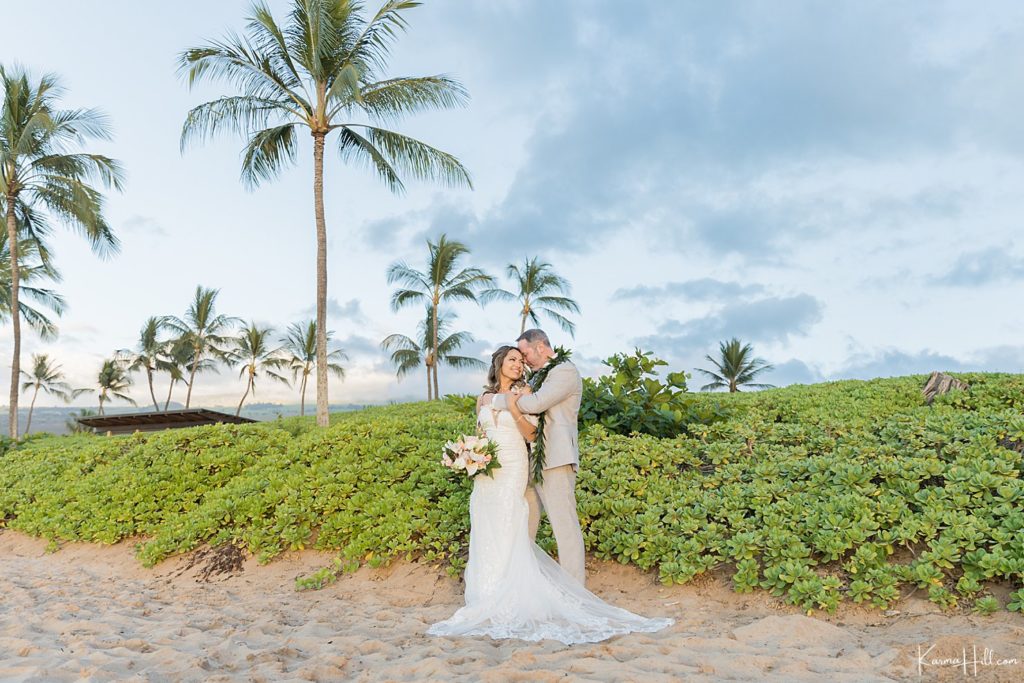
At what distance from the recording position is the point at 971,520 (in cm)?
465

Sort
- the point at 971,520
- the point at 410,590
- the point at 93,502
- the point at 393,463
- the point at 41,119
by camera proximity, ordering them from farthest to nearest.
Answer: the point at 41,119 → the point at 93,502 → the point at 393,463 → the point at 410,590 → the point at 971,520

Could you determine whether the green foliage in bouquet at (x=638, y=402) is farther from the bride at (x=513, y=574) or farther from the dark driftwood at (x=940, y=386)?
the dark driftwood at (x=940, y=386)

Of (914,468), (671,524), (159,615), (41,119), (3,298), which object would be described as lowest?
(159,615)

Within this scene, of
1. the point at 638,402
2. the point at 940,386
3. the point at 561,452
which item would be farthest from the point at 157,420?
the point at 940,386

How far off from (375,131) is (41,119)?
376 inches

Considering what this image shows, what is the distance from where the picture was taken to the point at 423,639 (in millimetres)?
4359

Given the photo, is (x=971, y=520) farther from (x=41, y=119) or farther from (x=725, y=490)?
(x=41, y=119)

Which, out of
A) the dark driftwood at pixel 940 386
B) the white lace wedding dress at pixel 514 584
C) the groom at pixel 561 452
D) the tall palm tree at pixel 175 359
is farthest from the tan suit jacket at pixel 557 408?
the tall palm tree at pixel 175 359

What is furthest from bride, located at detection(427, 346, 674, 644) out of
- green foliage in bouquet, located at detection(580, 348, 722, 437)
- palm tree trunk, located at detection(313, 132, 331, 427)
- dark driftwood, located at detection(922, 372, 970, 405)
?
palm tree trunk, located at detection(313, 132, 331, 427)

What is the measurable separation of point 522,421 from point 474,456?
0.42 metres

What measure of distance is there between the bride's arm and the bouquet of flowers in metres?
0.24

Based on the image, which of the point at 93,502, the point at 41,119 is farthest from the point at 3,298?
the point at 93,502

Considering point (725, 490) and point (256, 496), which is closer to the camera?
point (725, 490)

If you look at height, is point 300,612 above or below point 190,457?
below
